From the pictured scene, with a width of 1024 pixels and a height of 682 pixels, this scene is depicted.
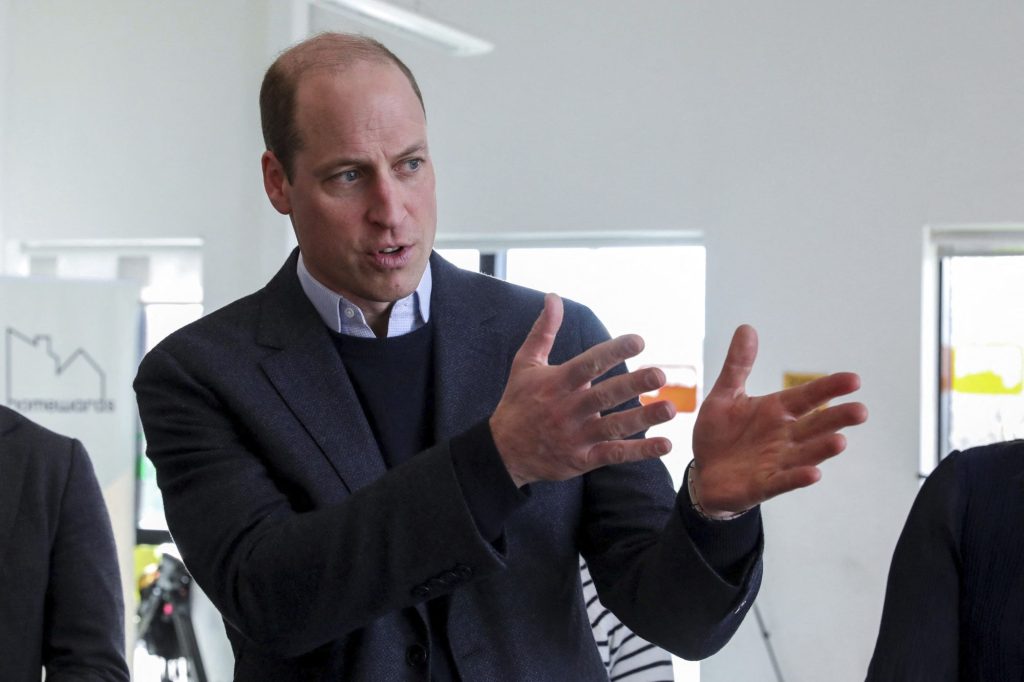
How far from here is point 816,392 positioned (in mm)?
1083

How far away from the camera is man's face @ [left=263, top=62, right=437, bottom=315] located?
1357 millimetres

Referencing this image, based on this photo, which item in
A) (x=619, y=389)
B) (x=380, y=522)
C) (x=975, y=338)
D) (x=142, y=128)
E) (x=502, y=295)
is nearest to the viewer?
(x=619, y=389)

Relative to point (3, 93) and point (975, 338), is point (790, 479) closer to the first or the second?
point (975, 338)

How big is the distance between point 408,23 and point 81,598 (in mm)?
3424

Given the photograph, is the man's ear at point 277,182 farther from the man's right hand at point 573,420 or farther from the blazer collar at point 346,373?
the man's right hand at point 573,420

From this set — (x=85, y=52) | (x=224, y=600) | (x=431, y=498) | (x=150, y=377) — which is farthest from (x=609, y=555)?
(x=85, y=52)

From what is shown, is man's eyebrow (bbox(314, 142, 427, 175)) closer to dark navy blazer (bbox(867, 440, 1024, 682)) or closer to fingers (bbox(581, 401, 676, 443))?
fingers (bbox(581, 401, 676, 443))

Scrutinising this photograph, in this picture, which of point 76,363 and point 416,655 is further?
point 76,363

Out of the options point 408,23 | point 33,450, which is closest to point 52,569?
point 33,450

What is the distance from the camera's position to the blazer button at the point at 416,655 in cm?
125

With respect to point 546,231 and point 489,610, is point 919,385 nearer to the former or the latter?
point 546,231

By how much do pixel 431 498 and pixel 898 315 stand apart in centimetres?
427

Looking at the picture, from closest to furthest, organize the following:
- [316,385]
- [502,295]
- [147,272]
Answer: [316,385] → [502,295] → [147,272]

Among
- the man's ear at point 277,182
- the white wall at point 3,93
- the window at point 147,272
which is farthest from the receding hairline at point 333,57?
the white wall at point 3,93
